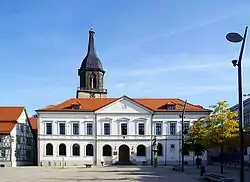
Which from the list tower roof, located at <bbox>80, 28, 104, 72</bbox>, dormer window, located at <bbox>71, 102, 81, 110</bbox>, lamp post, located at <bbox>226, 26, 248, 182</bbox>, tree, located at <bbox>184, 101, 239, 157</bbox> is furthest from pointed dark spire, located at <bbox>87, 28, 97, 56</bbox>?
lamp post, located at <bbox>226, 26, 248, 182</bbox>

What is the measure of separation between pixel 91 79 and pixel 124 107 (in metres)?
20.6

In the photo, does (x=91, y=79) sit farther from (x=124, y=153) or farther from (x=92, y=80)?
(x=124, y=153)

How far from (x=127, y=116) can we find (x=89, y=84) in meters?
21.4

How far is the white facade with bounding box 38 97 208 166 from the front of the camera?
88562 mm

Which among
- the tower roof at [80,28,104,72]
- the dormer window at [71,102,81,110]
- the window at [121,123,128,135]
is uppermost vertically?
the tower roof at [80,28,104,72]

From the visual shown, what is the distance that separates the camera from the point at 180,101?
96125mm

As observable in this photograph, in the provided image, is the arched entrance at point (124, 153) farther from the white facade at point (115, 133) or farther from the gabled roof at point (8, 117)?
A: the gabled roof at point (8, 117)

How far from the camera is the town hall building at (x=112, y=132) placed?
88562 millimetres

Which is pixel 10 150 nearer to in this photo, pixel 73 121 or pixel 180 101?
pixel 73 121

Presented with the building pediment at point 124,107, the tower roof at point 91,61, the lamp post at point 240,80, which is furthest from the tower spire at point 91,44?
the lamp post at point 240,80

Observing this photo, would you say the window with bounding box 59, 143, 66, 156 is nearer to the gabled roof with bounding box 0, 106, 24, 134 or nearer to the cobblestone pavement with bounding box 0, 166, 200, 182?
the gabled roof with bounding box 0, 106, 24, 134

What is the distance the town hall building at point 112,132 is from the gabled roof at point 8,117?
4.57 meters

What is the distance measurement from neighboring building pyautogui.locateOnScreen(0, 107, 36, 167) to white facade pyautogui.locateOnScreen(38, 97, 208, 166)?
3.93 meters

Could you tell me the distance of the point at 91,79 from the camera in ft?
356
